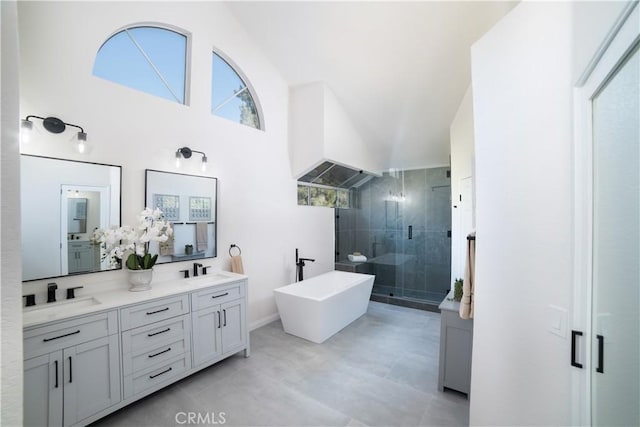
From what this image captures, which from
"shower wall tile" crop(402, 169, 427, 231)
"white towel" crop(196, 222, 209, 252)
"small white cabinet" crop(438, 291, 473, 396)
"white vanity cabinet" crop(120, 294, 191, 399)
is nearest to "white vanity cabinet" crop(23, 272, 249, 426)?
"white vanity cabinet" crop(120, 294, 191, 399)

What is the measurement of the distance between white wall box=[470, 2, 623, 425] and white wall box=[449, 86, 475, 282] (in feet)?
5.05

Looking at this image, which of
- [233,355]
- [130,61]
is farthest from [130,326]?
[130,61]

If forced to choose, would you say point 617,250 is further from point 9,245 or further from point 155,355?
point 155,355

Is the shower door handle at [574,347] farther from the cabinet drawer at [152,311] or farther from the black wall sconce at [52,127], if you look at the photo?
the black wall sconce at [52,127]

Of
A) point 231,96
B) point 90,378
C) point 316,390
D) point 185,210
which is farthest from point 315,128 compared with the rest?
point 90,378

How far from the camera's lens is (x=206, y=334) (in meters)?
2.62

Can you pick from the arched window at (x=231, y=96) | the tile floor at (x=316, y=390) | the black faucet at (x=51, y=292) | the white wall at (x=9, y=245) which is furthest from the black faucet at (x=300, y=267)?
the white wall at (x=9, y=245)

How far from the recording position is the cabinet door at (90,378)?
1819 millimetres

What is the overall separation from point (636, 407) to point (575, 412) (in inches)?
16.6

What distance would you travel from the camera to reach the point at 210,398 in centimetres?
231

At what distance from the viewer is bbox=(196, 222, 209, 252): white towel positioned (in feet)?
10.4

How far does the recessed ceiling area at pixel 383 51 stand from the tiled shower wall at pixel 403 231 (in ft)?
3.23

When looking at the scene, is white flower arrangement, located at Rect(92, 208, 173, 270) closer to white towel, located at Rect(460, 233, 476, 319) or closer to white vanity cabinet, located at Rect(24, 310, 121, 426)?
white vanity cabinet, located at Rect(24, 310, 121, 426)

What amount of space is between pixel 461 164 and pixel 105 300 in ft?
13.1
